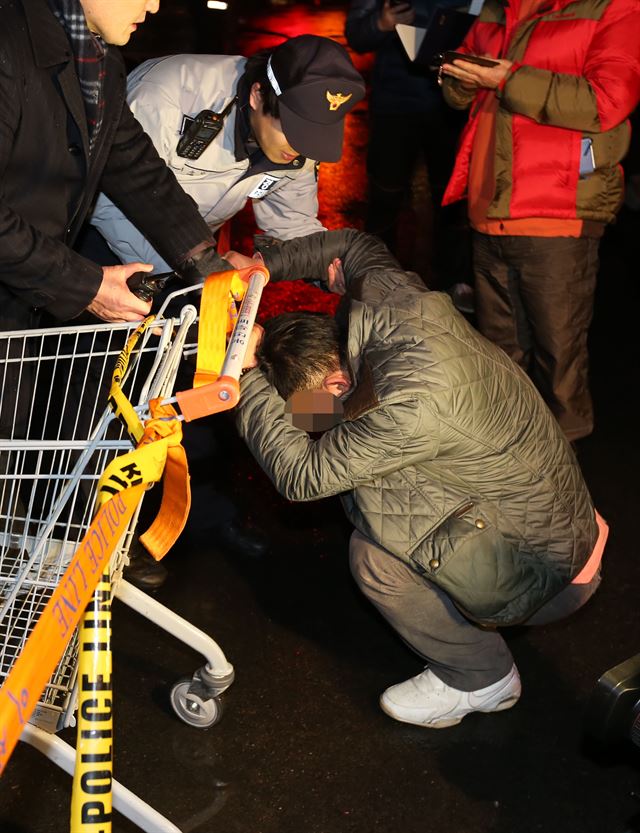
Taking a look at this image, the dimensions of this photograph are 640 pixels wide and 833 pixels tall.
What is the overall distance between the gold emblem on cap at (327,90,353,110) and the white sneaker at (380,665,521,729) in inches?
64.2

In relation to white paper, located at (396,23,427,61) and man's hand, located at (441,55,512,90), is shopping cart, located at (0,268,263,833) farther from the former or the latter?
white paper, located at (396,23,427,61)

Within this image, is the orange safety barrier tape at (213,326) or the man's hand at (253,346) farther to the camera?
the man's hand at (253,346)

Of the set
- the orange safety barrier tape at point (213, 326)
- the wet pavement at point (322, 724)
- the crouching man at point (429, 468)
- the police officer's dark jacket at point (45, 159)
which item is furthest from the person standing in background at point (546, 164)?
the orange safety barrier tape at point (213, 326)

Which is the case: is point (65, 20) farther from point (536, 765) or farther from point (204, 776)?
point (536, 765)

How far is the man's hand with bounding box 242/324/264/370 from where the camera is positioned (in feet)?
7.52

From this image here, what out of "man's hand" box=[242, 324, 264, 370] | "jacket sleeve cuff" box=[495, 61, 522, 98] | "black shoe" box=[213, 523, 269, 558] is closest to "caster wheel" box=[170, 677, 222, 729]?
"black shoe" box=[213, 523, 269, 558]

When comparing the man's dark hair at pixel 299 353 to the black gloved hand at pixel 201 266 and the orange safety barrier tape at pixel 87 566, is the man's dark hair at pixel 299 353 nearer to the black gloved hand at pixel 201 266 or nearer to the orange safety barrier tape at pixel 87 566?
the black gloved hand at pixel 201 266

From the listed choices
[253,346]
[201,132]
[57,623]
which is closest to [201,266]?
[201,132]

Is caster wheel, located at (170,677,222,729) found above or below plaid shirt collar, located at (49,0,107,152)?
below

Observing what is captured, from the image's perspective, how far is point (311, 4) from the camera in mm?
10625

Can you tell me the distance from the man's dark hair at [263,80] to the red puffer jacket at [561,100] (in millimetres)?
939

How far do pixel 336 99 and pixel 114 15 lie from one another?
29.9 inches

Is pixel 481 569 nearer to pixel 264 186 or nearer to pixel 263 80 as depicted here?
pixel 264 186

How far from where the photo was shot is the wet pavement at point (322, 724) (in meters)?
2.62
